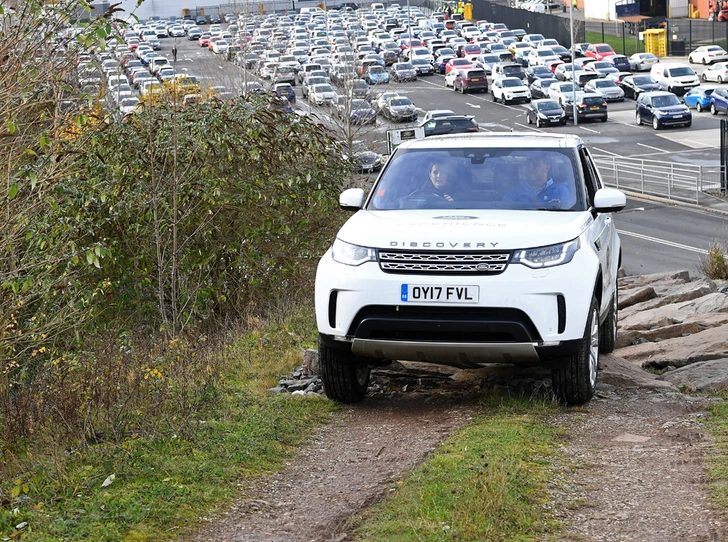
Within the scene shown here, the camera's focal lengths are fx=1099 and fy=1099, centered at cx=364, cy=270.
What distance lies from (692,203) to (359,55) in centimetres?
4565

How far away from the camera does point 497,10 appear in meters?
117

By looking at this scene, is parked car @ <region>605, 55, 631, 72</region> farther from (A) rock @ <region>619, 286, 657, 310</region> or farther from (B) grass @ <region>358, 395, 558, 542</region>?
(B) grass @ <region>358, 395, 558, 542</region>

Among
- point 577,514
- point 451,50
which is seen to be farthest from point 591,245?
point 451,50

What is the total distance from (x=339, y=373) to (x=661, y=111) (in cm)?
4993

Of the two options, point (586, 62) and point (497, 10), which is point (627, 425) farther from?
point (497, 10)

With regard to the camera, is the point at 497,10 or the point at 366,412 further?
the point at 497,10

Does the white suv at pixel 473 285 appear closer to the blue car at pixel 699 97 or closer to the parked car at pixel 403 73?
the blue car at pixel 699 97

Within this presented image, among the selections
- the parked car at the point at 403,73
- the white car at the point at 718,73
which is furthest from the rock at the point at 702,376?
the parked car at the point at 403,73

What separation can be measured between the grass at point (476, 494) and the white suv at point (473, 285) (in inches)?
25.9

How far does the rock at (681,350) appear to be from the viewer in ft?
30.9

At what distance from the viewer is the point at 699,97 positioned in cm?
5847

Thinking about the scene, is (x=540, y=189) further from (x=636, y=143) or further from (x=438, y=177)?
(x=636, y=143)

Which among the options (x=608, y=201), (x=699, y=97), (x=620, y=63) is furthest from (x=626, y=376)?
(x=620, y=63)

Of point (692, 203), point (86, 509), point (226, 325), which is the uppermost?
point (86, 509)
